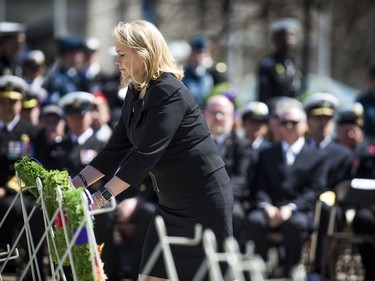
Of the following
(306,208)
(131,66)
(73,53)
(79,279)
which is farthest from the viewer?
(73,53)

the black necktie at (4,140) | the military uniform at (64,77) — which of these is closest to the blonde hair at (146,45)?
the black necktie at (4,140)

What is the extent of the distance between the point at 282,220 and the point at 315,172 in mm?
613

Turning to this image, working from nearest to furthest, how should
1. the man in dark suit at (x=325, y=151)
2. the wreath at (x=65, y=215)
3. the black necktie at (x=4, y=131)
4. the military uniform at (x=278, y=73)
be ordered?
the wreath at (x=65, y=215) < the man in dark suit at (x=325, y=151) < the black necktie at (x=4, y=131) < the military uniform at (x=278, y=73)

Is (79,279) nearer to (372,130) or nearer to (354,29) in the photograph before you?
(372,130)

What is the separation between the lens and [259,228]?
8594 mm

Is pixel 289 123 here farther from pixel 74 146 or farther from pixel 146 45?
pixel 146 45

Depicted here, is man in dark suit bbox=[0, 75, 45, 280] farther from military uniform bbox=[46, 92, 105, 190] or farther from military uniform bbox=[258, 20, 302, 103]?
military uniform bbox=[258, 20, 302, 103]

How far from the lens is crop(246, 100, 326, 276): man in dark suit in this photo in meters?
8.50

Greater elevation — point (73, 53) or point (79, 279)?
point (73, 53)

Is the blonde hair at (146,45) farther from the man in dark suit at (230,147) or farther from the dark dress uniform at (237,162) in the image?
the dark dress uniform at (237,162)

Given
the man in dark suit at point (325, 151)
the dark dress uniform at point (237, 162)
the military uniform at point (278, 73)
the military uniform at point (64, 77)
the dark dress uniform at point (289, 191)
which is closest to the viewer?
the dark dress uniform at point (289, 191)

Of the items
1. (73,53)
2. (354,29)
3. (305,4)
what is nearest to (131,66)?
(73,53)

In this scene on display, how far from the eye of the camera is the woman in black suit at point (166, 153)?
4.89 metres

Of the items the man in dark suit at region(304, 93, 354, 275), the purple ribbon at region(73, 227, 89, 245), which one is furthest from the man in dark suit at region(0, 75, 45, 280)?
the purple ribbon at region(73, 227, 89, 245)
